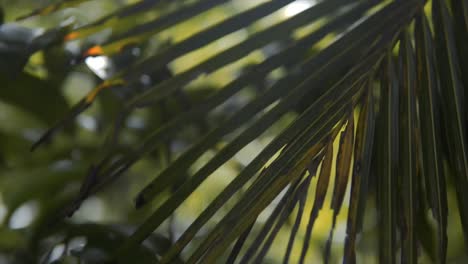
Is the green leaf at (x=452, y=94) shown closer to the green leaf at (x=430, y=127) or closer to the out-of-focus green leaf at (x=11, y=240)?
the green leaf at (x=430, y=127)

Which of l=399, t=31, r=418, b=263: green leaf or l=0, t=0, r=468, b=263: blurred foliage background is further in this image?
l=0, t=0, r=468, b=263: blurred foliage background

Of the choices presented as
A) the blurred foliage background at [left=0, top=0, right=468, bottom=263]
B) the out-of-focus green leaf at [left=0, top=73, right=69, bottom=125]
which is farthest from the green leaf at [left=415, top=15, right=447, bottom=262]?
the out-of-focus green leaf at [left=0, top=73, right=69, bottom=125]

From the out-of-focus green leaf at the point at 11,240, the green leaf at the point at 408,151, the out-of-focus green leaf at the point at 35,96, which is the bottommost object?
the out-of-focus green leaf at the point at 11,240

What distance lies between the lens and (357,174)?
500 millimetres

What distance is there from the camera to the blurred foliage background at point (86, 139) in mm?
749

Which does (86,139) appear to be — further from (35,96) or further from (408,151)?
(408,151)

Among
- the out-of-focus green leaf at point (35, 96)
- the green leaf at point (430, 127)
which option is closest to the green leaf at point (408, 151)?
the green leaf at point (430, 127)

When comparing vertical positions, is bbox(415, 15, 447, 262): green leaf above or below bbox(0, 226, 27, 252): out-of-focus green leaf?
above

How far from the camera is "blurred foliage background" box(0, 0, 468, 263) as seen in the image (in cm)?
75

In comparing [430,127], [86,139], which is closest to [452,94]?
[430,127]

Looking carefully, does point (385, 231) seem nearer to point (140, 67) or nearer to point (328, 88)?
point (328, 88)

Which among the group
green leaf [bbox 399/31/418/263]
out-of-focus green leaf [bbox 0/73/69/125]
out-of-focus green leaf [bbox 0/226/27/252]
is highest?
green leaf [bbox 399/31/418/263]

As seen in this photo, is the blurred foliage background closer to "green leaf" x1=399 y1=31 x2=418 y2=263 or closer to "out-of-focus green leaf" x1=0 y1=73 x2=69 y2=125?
"out-of-focus green leaf" x1=0 y1=73 x2=69 y2=125

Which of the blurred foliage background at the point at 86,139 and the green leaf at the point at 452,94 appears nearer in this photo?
the green leaf at the point at 452,94
